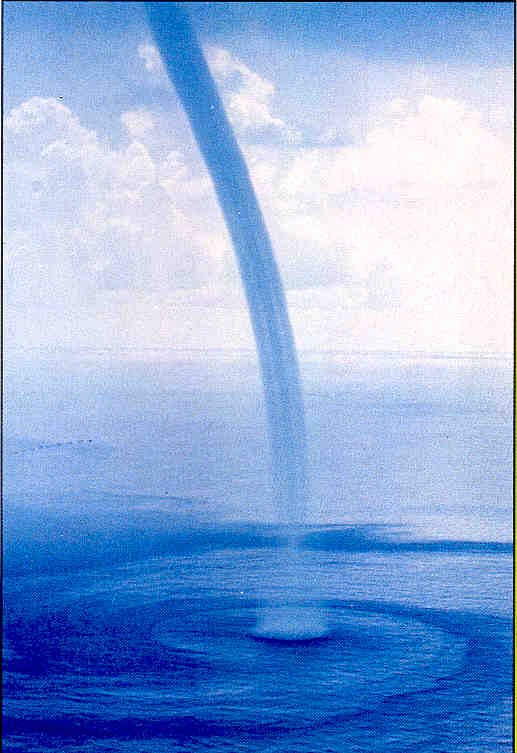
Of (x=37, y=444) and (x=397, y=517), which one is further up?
(x=37, y=444)

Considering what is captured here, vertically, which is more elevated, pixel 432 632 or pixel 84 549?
pixel 84 549

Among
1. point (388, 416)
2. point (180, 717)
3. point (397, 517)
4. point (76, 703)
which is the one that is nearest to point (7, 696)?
point (76, 703)

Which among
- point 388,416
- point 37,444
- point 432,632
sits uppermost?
point 388,416

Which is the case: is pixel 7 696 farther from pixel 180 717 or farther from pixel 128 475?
pixel 128 475

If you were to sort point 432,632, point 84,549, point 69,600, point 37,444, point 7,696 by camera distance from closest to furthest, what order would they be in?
point 7,696 → point 432,632 → point 69,600 → point 37,444 → point 84,549

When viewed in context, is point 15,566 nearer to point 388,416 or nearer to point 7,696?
point 7,696

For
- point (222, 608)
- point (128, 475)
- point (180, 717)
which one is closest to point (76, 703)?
point (180, 717)

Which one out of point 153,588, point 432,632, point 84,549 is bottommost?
point 432,632

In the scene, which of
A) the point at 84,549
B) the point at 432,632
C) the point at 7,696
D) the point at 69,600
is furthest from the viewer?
the point at 84,549

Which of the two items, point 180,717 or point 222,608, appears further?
point 222,608
